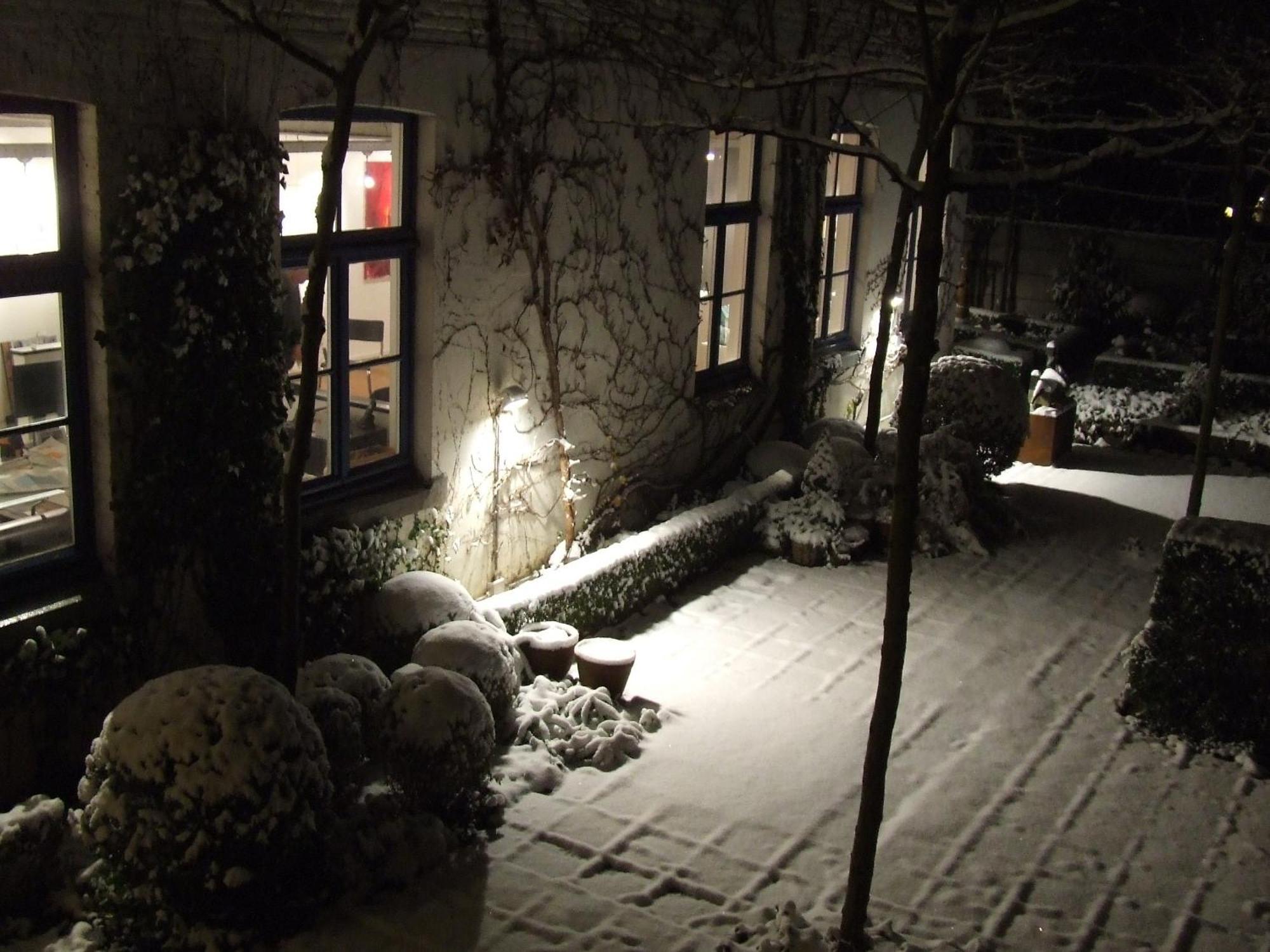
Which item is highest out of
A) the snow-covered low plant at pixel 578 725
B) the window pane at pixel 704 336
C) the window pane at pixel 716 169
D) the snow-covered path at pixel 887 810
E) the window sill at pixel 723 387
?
the window pane at pixel 716 169

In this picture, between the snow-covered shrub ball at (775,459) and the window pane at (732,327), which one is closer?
the snow-covered shrub ball at (775,459)

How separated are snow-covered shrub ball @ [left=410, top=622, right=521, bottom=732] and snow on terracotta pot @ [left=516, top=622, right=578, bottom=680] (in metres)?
0.60

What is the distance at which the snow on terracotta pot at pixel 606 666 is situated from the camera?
24.1 ft

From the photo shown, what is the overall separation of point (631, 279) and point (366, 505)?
122 inches

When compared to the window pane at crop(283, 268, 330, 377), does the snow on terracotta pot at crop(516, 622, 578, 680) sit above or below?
below


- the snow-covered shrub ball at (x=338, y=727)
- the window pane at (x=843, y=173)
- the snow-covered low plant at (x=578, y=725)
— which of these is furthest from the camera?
the window pane at (x=843, y=173)

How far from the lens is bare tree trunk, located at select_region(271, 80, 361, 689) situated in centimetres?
525

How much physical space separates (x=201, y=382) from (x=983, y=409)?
7.98m

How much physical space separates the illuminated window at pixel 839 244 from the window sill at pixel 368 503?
236 inches

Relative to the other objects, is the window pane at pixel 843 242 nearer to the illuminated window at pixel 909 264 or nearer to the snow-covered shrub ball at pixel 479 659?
the illuminated window at pixel 909 264

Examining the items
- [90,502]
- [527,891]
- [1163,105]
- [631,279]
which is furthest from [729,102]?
[1163,105]

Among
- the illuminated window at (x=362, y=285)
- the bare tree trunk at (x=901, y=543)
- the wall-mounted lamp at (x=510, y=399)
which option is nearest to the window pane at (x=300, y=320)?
the illuminated window at (x=362, y=285)

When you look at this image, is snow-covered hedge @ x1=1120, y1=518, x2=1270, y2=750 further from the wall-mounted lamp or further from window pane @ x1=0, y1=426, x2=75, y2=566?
window pane @ x1=0, y1=426, x2=75, y2=566

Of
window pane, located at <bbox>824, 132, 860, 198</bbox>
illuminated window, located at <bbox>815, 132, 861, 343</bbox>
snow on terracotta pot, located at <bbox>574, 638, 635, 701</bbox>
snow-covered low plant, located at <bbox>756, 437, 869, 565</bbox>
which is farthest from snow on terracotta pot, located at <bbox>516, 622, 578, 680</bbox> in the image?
window pane, located at <bbox>824, 132, 860, 198</bbox>
